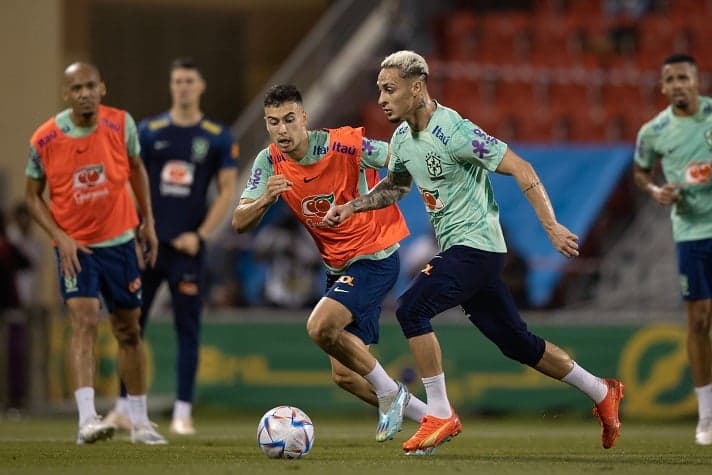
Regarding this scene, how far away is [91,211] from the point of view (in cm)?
958

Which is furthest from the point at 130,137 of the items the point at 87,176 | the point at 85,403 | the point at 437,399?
the point at 437,399

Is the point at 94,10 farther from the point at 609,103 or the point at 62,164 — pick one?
the point at 62,164

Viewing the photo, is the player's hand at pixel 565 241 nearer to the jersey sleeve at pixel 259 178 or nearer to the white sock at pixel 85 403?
the jersey sleeve at pixel 259 178

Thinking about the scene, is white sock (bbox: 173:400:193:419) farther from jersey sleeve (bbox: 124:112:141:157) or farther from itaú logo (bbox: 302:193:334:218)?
itaú logo (bbox: 302:193:334:218)

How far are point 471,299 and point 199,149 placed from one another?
12.4 feet

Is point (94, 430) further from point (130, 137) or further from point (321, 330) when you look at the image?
point (130, 137)

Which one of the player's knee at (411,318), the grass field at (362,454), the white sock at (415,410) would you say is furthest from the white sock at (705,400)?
the player's knee at (411,318)

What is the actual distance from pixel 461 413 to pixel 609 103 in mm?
5991

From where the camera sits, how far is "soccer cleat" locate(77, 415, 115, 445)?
8914 millimetres

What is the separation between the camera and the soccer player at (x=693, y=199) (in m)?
10.0

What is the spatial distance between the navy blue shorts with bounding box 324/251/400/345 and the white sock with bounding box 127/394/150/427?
191 cm

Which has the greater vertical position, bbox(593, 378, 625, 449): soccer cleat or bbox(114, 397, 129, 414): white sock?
bbox(593, 378, 625, 449): soccer cleat

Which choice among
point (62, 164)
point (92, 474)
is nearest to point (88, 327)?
point (62, 164)

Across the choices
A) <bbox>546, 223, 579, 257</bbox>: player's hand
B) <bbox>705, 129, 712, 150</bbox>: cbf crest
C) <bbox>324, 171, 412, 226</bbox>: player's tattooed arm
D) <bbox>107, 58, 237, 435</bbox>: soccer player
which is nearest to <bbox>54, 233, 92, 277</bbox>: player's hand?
A: <bbox>107, 58, 237, 435</bbox>: soccer player
